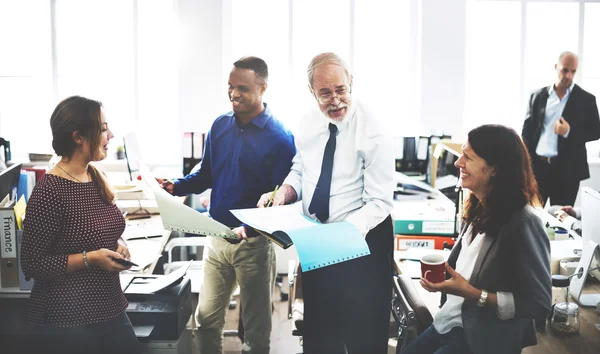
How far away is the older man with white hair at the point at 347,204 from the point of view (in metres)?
2.43

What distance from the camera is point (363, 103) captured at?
2.50 m

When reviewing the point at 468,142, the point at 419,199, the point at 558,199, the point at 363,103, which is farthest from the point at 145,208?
the point at 558,199

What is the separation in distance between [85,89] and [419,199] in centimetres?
338

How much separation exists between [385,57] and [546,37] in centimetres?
160

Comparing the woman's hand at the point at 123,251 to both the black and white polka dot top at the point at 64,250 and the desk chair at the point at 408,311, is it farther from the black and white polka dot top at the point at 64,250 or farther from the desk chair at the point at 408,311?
the desk chair at the point at 408,311

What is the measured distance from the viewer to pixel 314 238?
213 centimetres

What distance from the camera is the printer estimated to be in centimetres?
279

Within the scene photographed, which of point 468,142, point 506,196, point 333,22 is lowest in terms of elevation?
point 506,196

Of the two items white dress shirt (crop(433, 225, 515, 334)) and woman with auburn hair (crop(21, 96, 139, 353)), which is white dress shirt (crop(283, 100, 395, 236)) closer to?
white dress shirt (crop(433, 225, 515, 334))

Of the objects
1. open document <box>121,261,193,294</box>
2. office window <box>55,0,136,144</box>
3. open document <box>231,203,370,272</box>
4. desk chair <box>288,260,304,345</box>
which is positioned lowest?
desk chair <box>288,260,304,345</box>

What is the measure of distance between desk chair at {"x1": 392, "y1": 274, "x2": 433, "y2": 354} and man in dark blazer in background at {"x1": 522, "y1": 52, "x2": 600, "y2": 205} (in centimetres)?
271

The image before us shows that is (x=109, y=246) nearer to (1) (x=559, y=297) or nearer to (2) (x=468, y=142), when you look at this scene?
(2) (x=468, y=142)

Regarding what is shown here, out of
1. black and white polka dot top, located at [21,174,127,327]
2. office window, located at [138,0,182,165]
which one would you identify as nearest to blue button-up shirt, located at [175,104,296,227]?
black and white polka dot top, located at [21,174,127,327]

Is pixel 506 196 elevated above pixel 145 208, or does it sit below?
above
